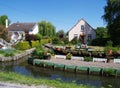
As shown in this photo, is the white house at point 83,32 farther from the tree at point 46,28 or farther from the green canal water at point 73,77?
the green canal water at point 73,77

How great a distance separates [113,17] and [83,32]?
10.3 m

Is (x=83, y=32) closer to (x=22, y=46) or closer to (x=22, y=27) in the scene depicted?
(x=22, y=46)

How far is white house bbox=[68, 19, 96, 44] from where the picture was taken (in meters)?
63.0

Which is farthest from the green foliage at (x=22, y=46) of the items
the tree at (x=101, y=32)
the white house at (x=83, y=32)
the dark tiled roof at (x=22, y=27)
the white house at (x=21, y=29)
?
the tree at (x=101, y=32)

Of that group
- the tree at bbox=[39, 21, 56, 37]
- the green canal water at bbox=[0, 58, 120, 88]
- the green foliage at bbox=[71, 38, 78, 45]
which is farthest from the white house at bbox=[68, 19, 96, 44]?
the green canal water at bbox=[0, 58, 120, 88]

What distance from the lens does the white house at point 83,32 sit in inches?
2481

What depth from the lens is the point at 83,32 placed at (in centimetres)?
6322

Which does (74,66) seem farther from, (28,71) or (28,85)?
(28,85)

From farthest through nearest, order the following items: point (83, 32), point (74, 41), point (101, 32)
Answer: point (101, 32)
point (83, 32)
point (74, 41)

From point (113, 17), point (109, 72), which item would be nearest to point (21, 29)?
point (113, 17)

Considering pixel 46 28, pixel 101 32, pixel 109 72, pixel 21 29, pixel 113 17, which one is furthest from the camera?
pixel 46 28

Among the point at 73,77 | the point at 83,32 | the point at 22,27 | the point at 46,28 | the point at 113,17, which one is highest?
the point at 46,28

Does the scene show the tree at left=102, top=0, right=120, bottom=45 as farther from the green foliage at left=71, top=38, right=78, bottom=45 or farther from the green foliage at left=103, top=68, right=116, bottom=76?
the green foliage at left=103, top=68, right=116, bottom=76

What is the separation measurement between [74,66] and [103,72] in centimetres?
345
